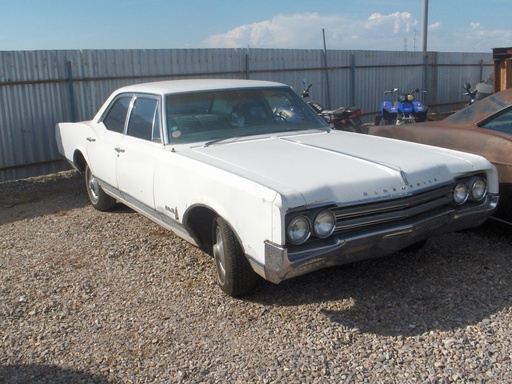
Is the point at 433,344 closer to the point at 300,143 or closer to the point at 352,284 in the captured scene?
the point at 352,284

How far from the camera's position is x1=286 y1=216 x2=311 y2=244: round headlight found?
3371mm

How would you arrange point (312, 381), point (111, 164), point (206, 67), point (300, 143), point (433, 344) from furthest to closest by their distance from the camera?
point (206, 67) < point (111, 164) < point (300, 143) < point (433, 344) < point (312, 381)

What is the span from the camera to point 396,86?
15.8 metres

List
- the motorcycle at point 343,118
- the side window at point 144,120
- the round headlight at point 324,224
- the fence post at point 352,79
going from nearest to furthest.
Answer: the round headlight at point 324,224 < the side window at point 144,120 < the motorcycle at point 343,118 < the fence post at point 352,79

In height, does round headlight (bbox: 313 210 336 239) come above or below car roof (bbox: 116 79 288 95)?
below

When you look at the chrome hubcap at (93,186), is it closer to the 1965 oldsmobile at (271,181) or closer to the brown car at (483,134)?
the 1965 oldsmobile at (271,181)

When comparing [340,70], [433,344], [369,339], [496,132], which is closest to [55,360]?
[369,339]

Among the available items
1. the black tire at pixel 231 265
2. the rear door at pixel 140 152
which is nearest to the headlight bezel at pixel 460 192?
the black tire at pixel 231 265

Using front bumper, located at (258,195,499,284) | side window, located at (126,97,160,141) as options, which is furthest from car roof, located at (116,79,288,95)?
front bumper, located at (258,195,499,284)

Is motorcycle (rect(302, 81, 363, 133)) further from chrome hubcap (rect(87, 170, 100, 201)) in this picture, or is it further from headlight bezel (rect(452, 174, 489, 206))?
headlight bezel (rect(452, 174, 489, 206))

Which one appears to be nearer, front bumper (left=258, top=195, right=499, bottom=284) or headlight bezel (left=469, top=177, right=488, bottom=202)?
front bumper (left=258, top=195, right=499, bottom=284)

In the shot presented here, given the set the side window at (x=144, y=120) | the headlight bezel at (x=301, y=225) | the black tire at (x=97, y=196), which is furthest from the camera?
the black tire at (x=97, y=196)

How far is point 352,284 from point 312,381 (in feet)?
4.36

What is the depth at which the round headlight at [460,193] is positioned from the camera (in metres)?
4.08
